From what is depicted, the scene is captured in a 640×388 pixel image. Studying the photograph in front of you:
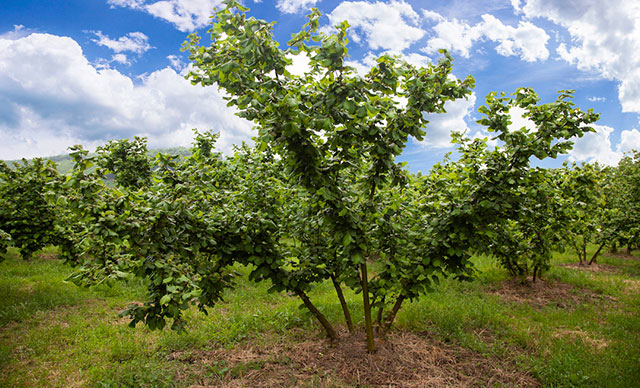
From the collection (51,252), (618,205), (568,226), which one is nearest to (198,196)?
(568,226)

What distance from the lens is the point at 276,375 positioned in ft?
16.1

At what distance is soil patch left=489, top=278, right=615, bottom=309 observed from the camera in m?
8.59

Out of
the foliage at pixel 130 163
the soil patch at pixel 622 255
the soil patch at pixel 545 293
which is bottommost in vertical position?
the soil patch at pixel 545 293

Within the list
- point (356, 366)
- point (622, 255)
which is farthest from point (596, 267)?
point (356, 366)

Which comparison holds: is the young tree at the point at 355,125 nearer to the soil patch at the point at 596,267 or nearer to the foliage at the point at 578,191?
the foliage at the point at 578,191

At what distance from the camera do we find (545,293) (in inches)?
364

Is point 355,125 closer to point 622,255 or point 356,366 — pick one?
point 356,366

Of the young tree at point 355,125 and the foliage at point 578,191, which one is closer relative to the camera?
the young tree at point 355,125

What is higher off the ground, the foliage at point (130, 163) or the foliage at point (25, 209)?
the foliage at point (130, 163)

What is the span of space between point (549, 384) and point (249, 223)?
477 centimetres

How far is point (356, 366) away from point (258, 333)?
7.41 feet

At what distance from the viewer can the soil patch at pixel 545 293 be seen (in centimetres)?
859

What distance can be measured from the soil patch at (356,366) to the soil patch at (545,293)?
4161mm

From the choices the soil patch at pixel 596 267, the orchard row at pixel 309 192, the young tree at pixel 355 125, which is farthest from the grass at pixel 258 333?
the soil patch at pixel 596 267
